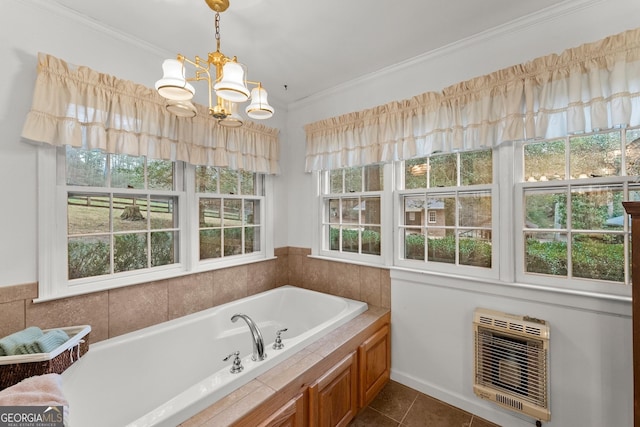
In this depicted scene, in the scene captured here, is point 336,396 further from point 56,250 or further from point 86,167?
point 86,167

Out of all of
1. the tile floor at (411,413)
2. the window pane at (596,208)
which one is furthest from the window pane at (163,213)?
the window pane at (596,208)

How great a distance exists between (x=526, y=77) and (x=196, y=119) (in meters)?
2.39

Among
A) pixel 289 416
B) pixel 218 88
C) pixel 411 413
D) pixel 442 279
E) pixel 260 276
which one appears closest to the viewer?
pixel 218 88

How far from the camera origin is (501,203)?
1880 millimetres

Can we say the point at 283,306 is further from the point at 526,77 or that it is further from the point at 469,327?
the point at 526,77

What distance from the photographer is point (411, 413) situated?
1945mm

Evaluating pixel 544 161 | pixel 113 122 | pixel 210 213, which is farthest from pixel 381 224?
pixel 113 122

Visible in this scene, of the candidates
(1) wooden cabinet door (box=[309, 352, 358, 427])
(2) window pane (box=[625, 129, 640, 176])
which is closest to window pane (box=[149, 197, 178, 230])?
(1) wooden cabinet door (box=[309, 352, 358, 427])

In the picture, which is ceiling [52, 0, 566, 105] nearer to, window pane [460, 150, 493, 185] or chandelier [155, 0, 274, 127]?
chandelier [155, 0, 274, 127]

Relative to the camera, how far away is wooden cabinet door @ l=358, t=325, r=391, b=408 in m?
1.95

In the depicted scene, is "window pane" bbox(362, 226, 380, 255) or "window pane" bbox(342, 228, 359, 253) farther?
"window pane" bbox(342, 228, 359, 253)

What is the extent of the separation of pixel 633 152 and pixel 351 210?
1.93 meters

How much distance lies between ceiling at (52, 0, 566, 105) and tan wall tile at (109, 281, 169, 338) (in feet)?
5.54

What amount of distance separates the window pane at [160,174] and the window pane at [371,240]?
1.79m
